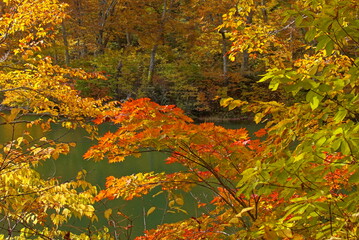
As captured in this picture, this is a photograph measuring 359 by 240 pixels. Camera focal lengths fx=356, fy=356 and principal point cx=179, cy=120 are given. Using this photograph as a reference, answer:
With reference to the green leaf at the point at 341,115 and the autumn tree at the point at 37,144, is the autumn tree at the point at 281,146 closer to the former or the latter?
the green leaf at the point at 341,115

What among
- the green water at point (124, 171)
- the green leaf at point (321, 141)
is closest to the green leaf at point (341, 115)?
the green leaf at point (321, 141)

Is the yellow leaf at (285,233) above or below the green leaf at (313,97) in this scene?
below

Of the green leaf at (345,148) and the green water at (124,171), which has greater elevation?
the green leaf at (345,148)

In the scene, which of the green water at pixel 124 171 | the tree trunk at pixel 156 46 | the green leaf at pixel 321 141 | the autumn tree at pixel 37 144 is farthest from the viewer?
the tree trunk at pixel 156 46

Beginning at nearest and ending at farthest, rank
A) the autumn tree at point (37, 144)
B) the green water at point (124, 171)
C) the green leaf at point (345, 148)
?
the green leaf at point (345, 148)
the autumn tree at point (37, 144)
the green water at point (124, 171)

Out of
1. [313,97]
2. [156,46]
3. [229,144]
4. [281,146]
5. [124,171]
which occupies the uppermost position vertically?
[156,46]

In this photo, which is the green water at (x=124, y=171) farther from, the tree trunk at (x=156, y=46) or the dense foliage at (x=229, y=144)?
the tree trunk at (x=156, y=46)

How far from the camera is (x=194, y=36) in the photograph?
62.0 ft

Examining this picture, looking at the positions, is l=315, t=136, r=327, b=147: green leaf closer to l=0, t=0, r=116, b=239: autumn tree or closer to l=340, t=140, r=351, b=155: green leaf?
l=340, t=140, r=351, b=155: green leaf

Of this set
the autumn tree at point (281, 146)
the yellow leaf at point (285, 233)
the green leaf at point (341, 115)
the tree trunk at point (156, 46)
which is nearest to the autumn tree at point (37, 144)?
the autumn tree at point (281, 146)

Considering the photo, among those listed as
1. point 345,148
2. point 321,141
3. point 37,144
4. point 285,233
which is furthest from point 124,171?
point 345,148

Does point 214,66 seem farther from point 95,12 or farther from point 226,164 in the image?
point 226,164

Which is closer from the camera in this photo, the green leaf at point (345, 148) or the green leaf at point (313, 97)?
the green leaf at point (345, 148)

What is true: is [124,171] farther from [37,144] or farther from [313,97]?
[313,97]
